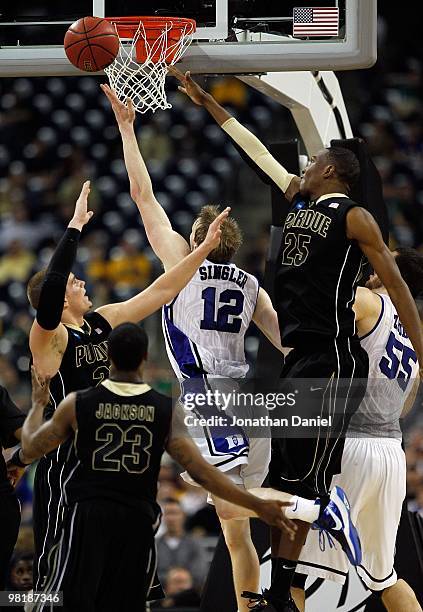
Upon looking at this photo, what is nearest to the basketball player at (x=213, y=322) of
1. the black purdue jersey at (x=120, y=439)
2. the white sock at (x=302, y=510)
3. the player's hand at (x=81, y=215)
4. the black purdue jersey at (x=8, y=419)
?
the player's hand at (x=81, y=215)

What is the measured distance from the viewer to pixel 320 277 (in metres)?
5.82

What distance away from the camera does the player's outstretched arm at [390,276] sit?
5.64 metres

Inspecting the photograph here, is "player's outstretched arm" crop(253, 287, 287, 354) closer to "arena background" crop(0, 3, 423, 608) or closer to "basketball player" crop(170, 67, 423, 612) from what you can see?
"basketball player" crop(170, 67, 423, 612)

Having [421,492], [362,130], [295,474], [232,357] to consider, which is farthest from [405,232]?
[295,474]

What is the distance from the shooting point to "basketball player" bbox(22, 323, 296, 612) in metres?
4.93

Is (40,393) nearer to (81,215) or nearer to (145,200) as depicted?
(81,215)

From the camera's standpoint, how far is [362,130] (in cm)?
1380

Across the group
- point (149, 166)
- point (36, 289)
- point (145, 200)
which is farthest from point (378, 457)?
point (149, 166)

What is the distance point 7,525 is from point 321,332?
1.88 m

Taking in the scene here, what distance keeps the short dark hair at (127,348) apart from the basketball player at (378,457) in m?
1.69

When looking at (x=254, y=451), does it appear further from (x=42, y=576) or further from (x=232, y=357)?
(x=42, y=576)

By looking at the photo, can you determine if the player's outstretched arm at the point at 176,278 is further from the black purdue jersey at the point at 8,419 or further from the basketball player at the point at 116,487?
the basketball player at the point at 116,487

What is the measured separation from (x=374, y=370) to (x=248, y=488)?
98 cm
